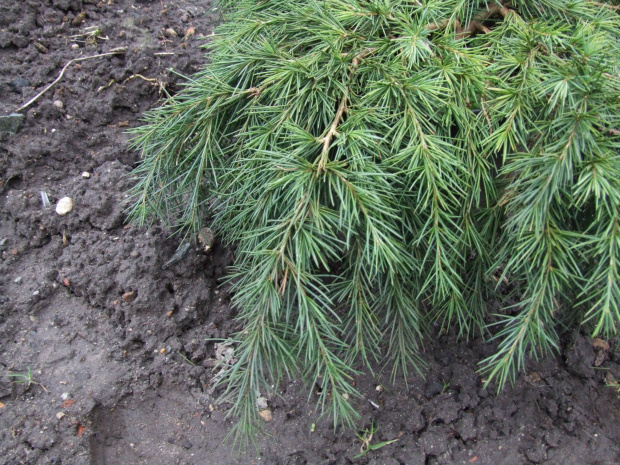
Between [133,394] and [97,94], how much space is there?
131 cm

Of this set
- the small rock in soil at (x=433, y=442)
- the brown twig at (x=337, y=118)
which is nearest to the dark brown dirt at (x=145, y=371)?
the small rock in soil at (x=433, y=442)

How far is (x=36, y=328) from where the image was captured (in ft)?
5.61

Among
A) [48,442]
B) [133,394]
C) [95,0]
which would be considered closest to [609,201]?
[133,394]

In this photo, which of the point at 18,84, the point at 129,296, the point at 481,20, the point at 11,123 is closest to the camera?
the point at 481,20

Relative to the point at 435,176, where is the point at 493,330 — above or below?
below

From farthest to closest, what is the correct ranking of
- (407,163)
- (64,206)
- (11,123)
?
(11,123) → (64,206) → (407,163)

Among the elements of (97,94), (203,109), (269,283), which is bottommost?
(97,94)

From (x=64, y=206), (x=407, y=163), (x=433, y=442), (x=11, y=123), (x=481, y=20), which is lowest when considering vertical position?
(x=433, y=442)

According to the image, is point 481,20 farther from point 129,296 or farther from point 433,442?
point 129,296

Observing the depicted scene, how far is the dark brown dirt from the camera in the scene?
1.51 meters

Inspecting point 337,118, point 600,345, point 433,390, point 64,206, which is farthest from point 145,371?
point 600,345

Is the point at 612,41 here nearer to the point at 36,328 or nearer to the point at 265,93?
the point at 265,93

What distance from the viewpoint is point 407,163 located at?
1177 mm

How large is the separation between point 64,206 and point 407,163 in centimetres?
137
